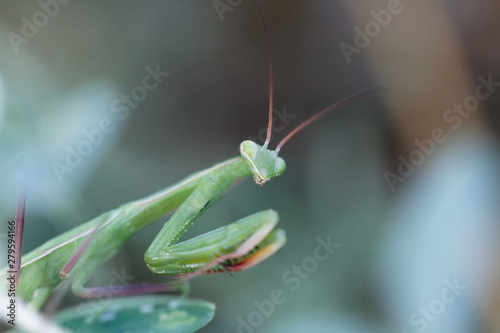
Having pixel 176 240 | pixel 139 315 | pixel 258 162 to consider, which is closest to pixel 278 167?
pixel 258 162

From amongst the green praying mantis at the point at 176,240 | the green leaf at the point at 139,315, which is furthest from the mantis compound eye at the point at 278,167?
the green leaf at the point at 139,315

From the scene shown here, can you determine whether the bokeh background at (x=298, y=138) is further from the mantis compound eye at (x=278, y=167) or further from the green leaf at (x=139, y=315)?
the mantis compound eye at (x=278, y=167)

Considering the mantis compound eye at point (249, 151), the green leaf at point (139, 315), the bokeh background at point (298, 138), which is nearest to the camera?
the green leaf at point (139, 315)

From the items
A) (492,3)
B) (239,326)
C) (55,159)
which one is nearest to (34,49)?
(55,159)

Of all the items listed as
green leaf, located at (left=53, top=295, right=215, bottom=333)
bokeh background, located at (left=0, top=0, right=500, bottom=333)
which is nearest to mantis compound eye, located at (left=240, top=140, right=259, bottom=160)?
green leaf, located at (left=53, top=295, right=215, bottom=333)

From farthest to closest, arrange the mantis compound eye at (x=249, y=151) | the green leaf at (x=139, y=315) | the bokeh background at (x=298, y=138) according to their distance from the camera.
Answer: the bokeh background at (x=298, y=138) → the mantis compound eye at (x=249, y=151) → the green leaf at (x=139, y=315)

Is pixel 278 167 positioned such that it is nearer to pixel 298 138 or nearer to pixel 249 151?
pixel 249 151

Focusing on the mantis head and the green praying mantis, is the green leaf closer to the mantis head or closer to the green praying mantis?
the green praying mantis
